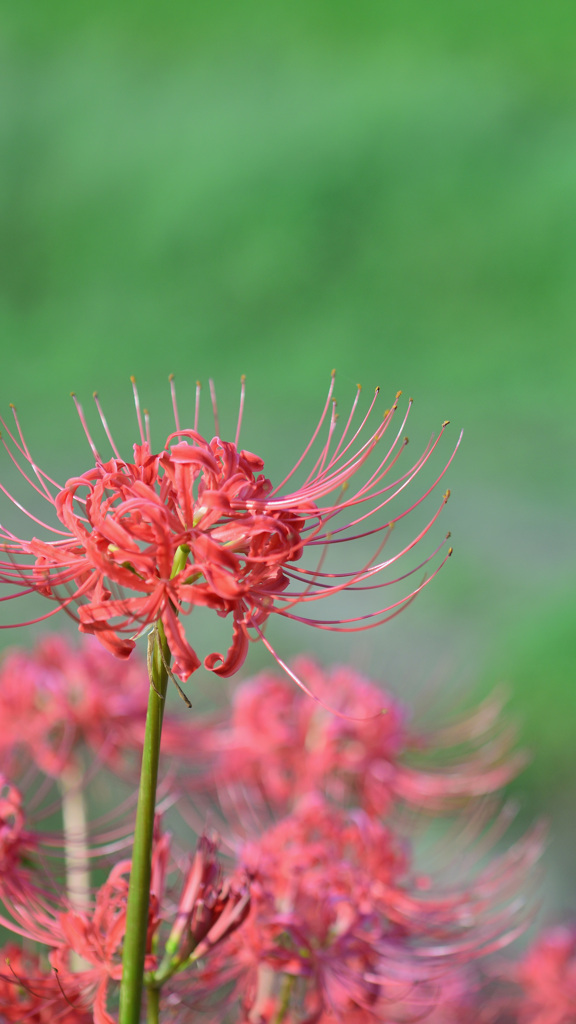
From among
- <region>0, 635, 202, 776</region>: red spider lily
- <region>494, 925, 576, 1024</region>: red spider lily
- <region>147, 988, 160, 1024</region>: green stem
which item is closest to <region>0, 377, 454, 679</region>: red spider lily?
<region>147, 988, 160, 1024</region>: green stem

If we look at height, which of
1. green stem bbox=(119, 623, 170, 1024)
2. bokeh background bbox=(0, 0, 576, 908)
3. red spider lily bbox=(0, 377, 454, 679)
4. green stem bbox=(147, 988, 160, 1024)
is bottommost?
green stem bbox=(147, 988, 160, 1024)

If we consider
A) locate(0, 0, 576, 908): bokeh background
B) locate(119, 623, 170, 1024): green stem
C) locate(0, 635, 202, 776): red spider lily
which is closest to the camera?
locate(119, 623, 170, 1024): green stem

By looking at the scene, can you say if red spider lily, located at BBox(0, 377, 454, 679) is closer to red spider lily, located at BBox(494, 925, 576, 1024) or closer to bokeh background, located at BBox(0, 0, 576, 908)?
red spider lily, located at BBox(494, 925, 576, 1024)

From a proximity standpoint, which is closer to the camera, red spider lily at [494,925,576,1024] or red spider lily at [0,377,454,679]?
red spider lily at [0,377,454,679]

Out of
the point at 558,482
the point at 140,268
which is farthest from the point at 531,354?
the point at 140,268

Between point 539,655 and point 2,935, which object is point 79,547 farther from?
point 539,655

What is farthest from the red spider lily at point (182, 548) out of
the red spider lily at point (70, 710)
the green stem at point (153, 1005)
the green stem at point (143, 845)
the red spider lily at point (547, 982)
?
the red spider lily at point (547, 982)

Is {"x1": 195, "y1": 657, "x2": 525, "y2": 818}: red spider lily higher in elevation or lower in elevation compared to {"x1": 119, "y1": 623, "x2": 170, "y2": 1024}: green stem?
higher

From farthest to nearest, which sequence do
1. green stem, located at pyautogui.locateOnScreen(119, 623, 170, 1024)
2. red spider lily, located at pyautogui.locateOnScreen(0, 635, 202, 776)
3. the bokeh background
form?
1. the bokeh background
2. red spider lily, located at pyautogui.locateOnScreen(0, 635, 202, 776)
3. green stem, located at pyautogui.locateOnScreen(119, 623, 170, 1024)

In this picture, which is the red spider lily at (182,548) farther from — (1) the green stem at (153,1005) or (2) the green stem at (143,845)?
(1) the green stem at (153,1005)
